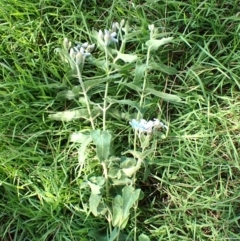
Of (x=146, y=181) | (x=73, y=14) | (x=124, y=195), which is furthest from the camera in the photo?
(x=73, y=14)

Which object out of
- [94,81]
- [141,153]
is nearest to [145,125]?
[141,153]

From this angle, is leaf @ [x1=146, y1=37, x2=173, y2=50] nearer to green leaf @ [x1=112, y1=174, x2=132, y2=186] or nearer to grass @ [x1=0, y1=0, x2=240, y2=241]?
grass @ [x1=0, y1=0, x2=240, y2=241]

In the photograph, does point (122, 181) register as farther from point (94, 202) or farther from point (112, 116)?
point (112, 116)

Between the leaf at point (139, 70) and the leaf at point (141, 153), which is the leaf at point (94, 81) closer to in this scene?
the leaf at point (139, 70)

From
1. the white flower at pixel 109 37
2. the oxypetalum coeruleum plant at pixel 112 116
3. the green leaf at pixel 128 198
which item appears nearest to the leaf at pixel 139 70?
the oxypetalum coeruleum plant at pixel 112 116

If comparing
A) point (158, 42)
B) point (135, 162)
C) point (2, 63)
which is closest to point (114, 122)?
point (135, 162)

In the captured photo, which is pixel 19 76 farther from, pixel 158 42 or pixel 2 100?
pixel 158 42

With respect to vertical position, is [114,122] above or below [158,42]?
below
